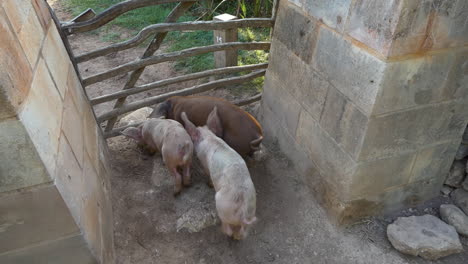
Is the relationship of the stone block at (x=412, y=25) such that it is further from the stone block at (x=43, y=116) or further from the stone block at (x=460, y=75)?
the stone block at (x=43, y=116)

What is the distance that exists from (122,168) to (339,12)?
2454mm

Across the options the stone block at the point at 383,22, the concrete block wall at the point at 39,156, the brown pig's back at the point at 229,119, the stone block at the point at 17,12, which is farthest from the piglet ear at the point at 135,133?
the stone block at the point at 383,22

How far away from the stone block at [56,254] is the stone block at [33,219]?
4cm

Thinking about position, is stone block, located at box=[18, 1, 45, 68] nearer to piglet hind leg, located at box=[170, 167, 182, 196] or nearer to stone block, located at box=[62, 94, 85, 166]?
stone block, located at box=[62, 94, 85, 166]

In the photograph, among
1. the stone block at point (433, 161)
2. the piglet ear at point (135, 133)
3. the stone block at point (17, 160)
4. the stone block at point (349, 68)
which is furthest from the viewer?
the piglet ear at point (135, 133)

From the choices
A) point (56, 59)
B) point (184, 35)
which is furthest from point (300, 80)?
point (184, 35)

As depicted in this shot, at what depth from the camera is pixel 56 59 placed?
2.47 meters


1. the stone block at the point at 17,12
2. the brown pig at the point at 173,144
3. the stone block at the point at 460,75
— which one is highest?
the stone block at the point at 17,12

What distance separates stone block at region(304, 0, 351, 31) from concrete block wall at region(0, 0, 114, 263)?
191 centimetres

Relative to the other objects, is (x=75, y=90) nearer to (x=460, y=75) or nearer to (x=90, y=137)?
(x=90, y=137)

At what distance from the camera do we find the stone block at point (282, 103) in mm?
3326

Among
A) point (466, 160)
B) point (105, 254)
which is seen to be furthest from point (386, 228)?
point (105, 254)

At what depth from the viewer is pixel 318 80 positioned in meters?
2.89

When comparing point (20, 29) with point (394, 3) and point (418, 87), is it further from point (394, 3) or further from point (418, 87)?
point (418, 87)
